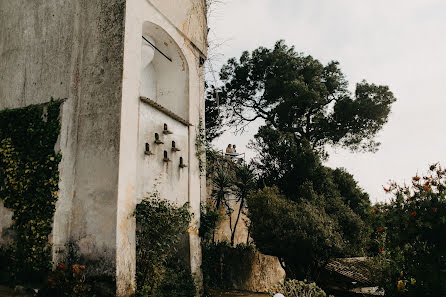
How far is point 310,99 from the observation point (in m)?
19.0

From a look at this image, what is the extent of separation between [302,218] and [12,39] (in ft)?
34.8

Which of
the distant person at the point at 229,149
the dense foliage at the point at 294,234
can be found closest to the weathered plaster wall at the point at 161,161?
the dense foliage at the point at 294,234

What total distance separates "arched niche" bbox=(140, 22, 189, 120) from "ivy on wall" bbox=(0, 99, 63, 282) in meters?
3.66

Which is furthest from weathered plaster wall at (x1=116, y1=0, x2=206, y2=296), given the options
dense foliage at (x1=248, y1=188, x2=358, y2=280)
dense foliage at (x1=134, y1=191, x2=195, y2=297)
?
dense foliage at (x1=248, y1=188, x2=358, y2=280)

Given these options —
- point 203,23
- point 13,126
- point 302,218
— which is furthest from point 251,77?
point 13,126

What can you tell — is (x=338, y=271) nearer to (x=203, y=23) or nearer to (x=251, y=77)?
(x=203, y=23)

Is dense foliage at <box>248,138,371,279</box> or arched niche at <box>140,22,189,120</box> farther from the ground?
arched niche at <box>140,22,189,120</box>

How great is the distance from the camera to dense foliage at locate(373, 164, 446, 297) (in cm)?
690

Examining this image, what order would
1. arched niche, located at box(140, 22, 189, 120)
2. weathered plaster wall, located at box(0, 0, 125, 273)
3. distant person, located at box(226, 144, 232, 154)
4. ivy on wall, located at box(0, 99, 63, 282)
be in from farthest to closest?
distant person, located at box(226, 144, 232, 154)
arched niche, located at box(140, 22, 189, 120)
weathered plaster wall, located at box(0, 0, 125, 273)
ivy on wall, located at box(0, 99, 63, 282)

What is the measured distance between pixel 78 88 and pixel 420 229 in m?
8.53

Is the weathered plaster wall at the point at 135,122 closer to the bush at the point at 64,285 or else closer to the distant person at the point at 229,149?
the bush at the point at 64,285

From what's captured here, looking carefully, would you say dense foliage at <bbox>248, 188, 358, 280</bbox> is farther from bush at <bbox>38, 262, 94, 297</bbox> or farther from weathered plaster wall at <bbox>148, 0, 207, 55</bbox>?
bush at <bbox>38, 262, 94, 297</bbox>

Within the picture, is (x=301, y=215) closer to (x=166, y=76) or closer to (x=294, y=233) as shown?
(x=294, y=233)

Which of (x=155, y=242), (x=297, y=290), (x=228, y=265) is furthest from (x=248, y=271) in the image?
(x=155, y=242)
